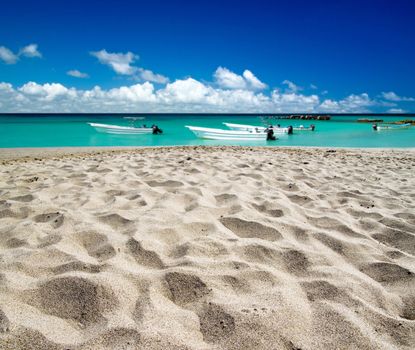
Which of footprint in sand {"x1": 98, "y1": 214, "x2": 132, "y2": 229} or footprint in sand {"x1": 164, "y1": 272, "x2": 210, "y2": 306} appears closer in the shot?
footprint in sand {"x1": 164, "y1": 272, "x2": 210, "y2": 306}

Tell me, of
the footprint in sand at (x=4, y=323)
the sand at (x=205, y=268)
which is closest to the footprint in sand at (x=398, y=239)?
the sand at (x=205, y=268)

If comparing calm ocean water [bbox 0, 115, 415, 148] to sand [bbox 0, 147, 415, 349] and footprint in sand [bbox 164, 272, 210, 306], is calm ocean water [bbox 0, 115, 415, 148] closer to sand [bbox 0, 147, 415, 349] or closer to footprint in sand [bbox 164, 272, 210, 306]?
sand [bbox 0, 147, 415, 349]

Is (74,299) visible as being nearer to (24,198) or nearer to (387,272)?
(387,272)

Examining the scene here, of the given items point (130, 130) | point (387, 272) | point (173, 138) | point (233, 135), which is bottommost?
point (173, 138)

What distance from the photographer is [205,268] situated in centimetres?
220

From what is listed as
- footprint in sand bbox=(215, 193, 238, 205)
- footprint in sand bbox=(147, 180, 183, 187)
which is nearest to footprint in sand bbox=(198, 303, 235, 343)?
footprint in sand bbox=(215, 193, 238, 205)

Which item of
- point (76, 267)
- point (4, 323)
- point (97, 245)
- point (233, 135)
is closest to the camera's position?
point (4, 323)

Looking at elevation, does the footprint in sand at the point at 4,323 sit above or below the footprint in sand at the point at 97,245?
above

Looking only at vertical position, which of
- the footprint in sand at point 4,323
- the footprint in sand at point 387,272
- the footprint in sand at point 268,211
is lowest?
the footprint in sand at point 387,272

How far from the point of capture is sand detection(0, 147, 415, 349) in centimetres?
159

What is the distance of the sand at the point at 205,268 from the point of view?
1.59 metres

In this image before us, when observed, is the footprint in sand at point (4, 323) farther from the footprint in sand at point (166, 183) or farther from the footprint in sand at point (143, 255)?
the footprint in sand at point (166, 183)

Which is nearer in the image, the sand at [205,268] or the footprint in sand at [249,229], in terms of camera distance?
the sand at [205,268]

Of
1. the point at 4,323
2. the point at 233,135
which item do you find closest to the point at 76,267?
the point at 4,323
